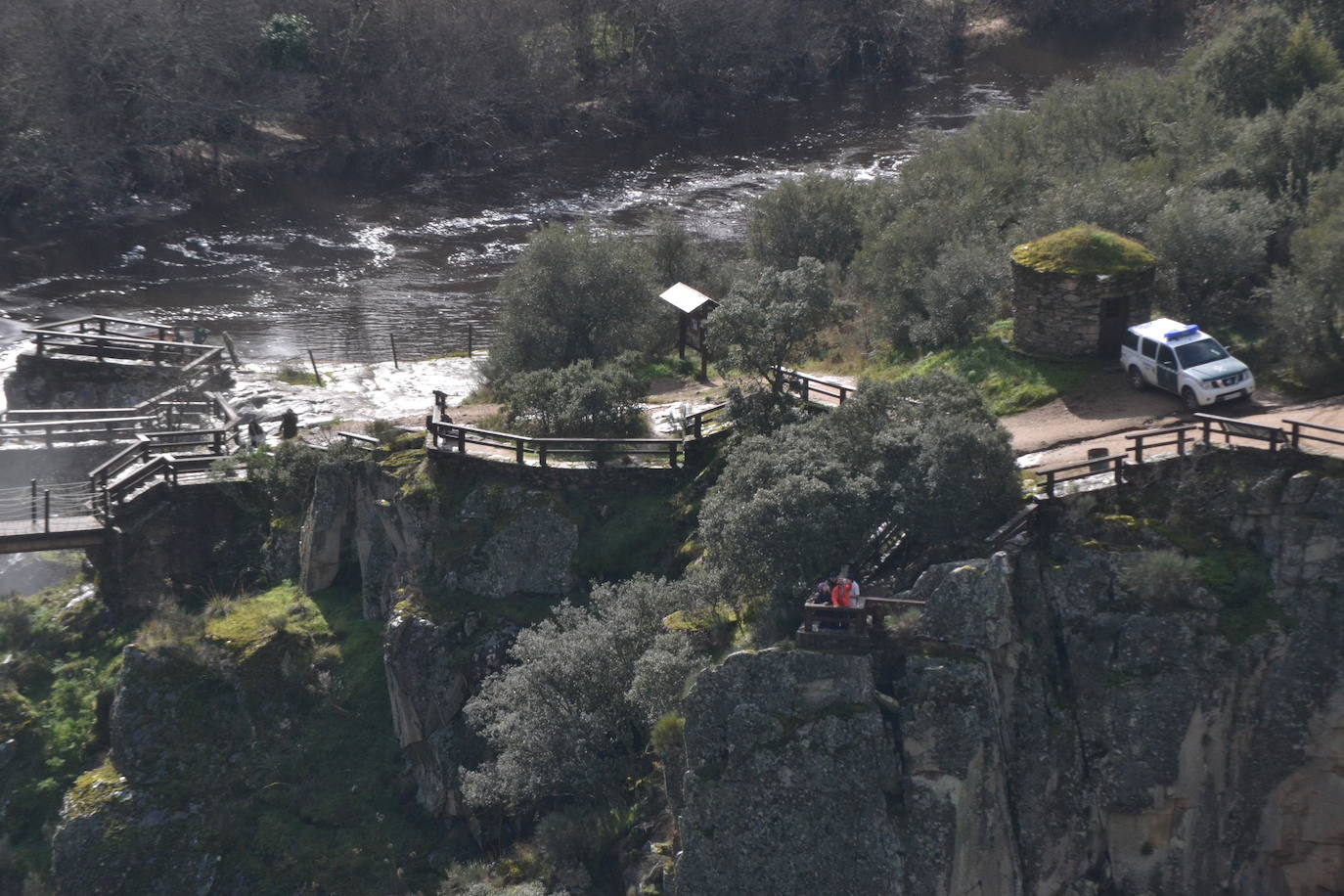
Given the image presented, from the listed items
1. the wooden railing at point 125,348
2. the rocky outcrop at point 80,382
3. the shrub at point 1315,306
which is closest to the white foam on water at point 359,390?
the wooden railing at point 125,348

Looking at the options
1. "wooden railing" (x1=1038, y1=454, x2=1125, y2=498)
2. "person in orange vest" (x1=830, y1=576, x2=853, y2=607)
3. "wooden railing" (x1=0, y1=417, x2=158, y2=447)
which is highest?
"wooden railing" (x1=1038, y1=454, x2=1125, y2=498)

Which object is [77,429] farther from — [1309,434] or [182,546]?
[1309,434]


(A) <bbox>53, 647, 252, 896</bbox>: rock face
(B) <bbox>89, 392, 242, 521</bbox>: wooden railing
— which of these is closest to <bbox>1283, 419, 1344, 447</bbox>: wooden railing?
(A) <bbox>53, 647, 252, 896</bbox>: rock face

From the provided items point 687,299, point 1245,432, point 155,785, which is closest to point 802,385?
point 687,299

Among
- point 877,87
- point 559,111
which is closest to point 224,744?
point 559,111

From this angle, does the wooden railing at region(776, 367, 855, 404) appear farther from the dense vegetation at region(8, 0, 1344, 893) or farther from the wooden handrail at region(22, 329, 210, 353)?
the wooden handrail at region(22, 329, 210, 353)

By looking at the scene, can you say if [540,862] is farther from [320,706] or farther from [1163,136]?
[1163,136]
